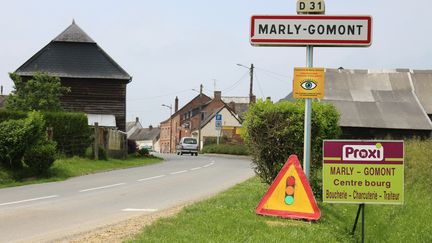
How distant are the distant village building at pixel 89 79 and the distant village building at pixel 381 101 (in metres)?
17.2

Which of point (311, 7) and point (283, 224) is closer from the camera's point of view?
point (283, 224)

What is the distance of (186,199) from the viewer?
14500 millimetres

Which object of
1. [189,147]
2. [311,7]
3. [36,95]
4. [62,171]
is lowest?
[62,171]

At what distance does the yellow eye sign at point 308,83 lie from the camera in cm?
964

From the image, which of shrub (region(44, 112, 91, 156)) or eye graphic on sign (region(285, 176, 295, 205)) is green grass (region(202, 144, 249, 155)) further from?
eye graphic on sign (region(285, 176, 295, 205))

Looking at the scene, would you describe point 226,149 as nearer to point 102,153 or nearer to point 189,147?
point 189,147

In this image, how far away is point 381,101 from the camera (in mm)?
36406

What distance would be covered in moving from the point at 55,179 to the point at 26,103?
18318 mm

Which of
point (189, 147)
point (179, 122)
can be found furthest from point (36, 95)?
point (179, 122)

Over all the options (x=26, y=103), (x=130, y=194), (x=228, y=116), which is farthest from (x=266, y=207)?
(x=228, y=116)

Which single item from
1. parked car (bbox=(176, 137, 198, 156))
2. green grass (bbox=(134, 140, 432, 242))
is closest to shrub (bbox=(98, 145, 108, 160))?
green grass (bbox=(134, 140, 432, 242))

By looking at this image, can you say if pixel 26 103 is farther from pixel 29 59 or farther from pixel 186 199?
pixel 186 199

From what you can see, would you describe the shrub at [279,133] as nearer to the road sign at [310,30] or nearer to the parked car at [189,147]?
the road sign at [310,30]

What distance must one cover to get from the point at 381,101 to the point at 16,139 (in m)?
23.2
